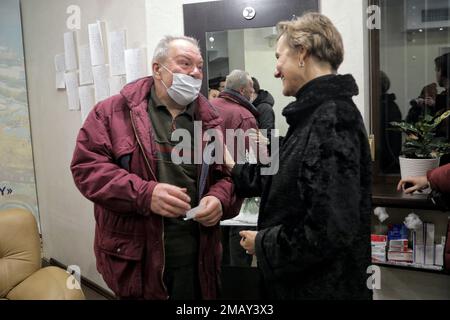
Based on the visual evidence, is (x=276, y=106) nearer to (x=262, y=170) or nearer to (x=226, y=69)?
(x=226, y=69)

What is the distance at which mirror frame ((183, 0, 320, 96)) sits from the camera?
2.14 metres

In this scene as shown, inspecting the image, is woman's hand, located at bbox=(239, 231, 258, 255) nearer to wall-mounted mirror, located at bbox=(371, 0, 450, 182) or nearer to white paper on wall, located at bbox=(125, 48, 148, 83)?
wall-mounted mirror, located at bbox=(371, 0, 450, 182)

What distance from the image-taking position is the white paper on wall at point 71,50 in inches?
118

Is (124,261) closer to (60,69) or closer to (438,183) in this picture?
(438,183)

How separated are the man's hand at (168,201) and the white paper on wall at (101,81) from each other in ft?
5.20

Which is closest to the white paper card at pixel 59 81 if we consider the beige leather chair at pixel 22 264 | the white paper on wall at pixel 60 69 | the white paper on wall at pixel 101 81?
the white paper on wall at pixel 60 69

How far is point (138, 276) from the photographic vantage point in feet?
4.83

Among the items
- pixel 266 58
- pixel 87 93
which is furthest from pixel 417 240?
pixel 87 93

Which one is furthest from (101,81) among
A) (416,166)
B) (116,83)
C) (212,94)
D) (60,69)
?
(416,166)

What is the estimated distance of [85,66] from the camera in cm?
289

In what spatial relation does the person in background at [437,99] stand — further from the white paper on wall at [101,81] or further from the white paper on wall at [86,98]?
the white paper on wall at [86,98]

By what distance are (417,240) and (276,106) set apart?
970 millimetres

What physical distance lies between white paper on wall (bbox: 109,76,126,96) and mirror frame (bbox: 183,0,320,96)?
541 millimetres
